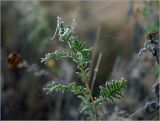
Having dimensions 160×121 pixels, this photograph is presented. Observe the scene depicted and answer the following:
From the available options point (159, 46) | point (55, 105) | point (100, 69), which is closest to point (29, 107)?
point (55, 105)

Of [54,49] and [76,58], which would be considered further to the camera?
[54,49]

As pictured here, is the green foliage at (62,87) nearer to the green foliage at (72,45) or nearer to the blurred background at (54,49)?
the green foliage at (72,45)

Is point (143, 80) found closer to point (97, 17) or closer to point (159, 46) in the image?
point (97, 17)

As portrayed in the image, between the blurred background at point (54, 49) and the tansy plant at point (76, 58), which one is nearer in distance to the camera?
the tansy plant at point (76, 58)

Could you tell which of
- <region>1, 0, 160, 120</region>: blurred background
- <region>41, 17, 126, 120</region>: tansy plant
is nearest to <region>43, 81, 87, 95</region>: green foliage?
<region>41, 17, 126, 120</region>: tansy plant

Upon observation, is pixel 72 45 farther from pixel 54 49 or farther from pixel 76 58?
pixel 54 49

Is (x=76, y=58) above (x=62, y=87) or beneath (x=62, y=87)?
above

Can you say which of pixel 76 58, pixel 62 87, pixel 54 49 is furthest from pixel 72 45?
pixel 54 49

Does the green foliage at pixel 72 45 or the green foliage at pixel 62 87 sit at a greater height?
the green foliage at pixel 72 45

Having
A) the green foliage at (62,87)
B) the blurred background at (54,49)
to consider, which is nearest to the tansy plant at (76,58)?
the green foliage at (62,87)
